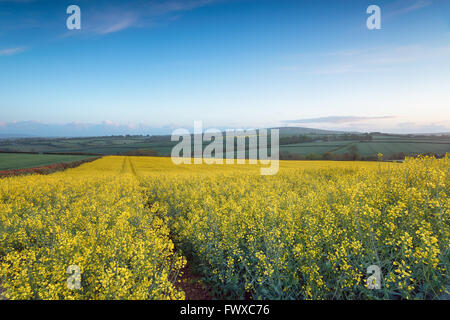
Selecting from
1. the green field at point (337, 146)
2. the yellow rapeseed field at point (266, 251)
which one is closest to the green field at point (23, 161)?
the green field at point (337, 146)

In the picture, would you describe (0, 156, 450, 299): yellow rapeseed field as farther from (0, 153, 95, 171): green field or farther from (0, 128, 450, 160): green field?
(0, 153, 95, 171): green field

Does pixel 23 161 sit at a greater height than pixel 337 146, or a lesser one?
lesser

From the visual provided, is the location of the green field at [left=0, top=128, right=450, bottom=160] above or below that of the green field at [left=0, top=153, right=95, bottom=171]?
above

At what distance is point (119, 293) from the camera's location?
310cm

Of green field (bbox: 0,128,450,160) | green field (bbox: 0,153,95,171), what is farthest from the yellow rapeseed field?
green field (bbox: 0,153,95,171)

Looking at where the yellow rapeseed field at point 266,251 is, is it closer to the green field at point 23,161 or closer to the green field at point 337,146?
the green field at point 337,146

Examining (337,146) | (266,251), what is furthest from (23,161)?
(337,146)

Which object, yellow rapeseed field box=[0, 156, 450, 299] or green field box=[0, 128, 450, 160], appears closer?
yellow rapeseed field box=[0, 156, 450, 299]

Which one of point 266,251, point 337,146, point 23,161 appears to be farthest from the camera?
point 337,146

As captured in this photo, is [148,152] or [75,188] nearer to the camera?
[75,188]

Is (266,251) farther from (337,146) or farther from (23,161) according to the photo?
(337,146)
